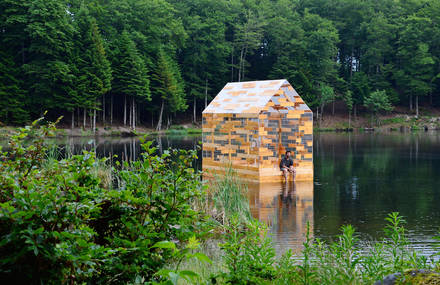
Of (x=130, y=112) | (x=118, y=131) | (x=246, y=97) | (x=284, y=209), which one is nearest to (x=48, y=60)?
(x=118, y=131)

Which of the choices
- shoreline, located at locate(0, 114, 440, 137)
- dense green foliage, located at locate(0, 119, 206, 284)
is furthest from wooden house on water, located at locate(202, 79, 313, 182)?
shoreline, located at locate(0, 114, 440, 137)

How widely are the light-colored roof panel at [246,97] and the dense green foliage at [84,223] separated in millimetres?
11548

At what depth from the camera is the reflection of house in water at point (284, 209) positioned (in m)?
8.14

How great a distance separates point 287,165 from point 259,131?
1.48 m

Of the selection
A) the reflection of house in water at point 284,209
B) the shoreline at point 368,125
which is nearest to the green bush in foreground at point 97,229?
the reflection of house in water at point 284,209

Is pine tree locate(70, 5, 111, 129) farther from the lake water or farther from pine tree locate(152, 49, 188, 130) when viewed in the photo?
the lake water

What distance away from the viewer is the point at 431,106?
57.9 m

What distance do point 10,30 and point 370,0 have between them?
45.3 m

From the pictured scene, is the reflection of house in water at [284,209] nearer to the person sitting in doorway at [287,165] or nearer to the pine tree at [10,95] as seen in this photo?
the person sitting in doorway at [287,165]

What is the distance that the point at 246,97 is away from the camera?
54.5 feet

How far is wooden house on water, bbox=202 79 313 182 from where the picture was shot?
50.8ft

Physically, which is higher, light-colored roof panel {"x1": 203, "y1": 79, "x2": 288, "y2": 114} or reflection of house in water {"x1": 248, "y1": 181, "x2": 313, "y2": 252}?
light-colored roof panel {"x1": 203, "y1": 79, "x2": 288, "y2": 114}

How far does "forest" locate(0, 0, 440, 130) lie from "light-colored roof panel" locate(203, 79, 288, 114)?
24190mm

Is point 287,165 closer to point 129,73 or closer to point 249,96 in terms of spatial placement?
point 249,96
